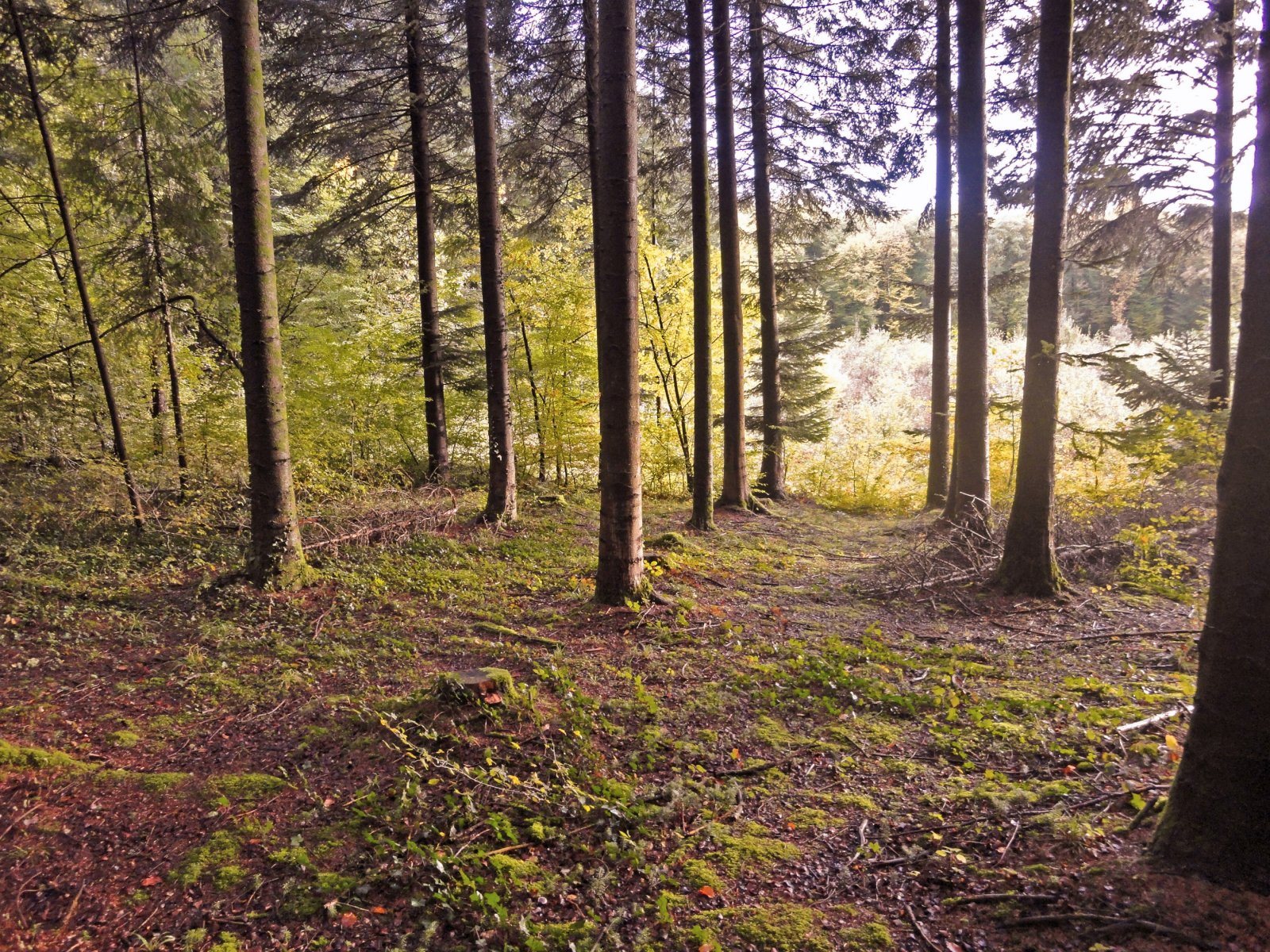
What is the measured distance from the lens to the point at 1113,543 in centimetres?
720

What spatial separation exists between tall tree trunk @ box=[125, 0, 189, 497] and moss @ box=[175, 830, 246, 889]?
6.54 meters

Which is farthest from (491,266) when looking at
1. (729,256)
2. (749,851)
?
(749,851)

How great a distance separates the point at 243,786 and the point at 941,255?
1368 centimetres

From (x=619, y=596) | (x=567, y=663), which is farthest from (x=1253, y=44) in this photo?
(x=567, y=663)

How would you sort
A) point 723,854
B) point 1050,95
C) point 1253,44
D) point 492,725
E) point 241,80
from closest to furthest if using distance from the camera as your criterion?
point 723,854 → point 492,725 → point 241,80 → point 1050,95 → point 1253,44

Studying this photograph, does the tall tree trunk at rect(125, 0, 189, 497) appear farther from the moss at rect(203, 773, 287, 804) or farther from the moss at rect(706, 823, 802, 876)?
the moss at rect(706, 823, 802, 876)

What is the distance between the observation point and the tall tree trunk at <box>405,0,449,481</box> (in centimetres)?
1048

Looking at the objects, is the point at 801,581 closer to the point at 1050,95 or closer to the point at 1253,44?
the point at 1050,95

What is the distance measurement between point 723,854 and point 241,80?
727 cm

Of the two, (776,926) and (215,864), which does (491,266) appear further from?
(776,926)

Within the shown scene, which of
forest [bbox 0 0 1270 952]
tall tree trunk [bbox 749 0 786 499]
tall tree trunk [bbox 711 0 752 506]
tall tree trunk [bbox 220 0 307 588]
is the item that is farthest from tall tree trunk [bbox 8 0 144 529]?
tall tree trunk [bbox 749 0 786 499]

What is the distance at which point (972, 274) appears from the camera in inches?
371

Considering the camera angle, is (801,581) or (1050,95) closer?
(1050,95)

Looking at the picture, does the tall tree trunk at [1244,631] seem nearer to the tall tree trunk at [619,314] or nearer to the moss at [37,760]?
the tall tree trunk at [619,314]
